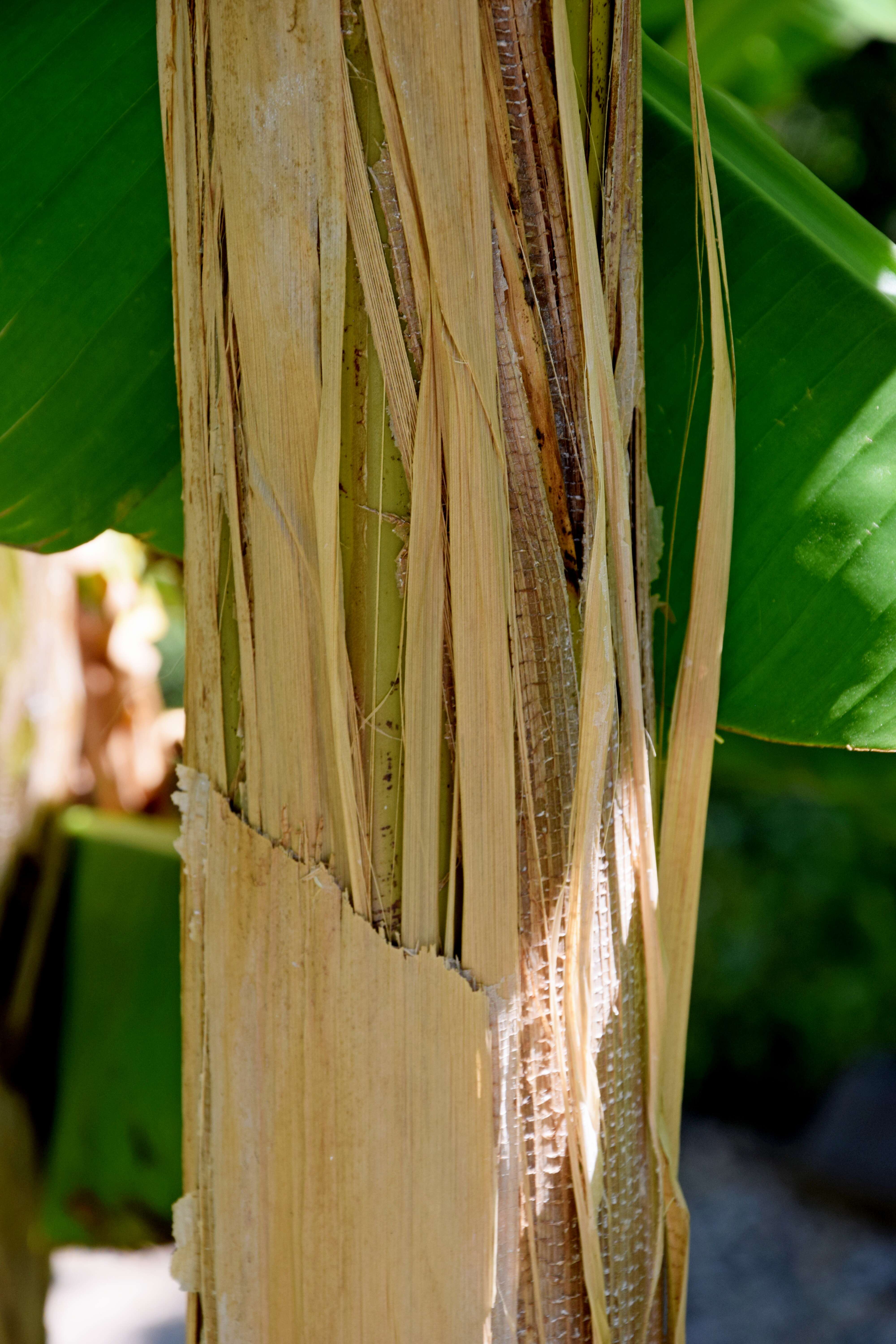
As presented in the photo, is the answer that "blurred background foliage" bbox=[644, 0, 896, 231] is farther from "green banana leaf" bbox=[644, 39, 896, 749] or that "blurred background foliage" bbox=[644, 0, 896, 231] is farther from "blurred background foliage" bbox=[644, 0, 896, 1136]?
"green banana leaf" bbox=[644, 39, 896, 749]

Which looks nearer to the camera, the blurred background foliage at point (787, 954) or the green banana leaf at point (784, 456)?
the green banana leaf at point (784, 456)

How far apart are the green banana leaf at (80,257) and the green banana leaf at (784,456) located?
8.2 inches

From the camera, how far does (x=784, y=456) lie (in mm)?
398

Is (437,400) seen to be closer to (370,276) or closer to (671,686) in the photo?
(370,276)

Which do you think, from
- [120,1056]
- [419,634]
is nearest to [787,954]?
[120,1056]

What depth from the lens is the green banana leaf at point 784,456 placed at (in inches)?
15.6

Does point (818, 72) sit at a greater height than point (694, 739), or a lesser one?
greater

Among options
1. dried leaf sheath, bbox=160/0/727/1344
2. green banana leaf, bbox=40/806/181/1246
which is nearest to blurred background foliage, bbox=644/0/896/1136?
green banana leaf, bbox=40/806/181/1246

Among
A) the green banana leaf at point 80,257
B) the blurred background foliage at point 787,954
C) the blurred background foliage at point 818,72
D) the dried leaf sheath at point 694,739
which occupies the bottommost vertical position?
the blurred background foliage at point 787,954

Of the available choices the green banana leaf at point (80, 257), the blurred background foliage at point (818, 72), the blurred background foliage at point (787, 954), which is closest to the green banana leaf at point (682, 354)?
the green banana leaf at point (80, 257)

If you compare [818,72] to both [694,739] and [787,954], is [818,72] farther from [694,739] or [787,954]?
[694,739]

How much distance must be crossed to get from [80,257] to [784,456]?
0.29 meters

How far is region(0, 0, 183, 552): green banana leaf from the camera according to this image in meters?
0.39

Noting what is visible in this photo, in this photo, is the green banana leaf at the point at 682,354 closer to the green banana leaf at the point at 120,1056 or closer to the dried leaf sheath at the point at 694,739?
the dried leaf sheath at the point at 694,739
